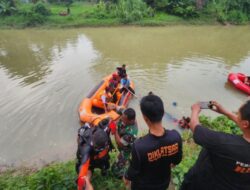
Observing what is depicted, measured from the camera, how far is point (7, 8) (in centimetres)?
2364

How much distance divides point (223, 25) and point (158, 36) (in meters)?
8.44

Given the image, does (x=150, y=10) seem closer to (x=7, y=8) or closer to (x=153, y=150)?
(x=7, y=8)

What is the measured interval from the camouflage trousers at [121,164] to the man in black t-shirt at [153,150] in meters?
1.15

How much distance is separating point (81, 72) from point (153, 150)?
956cm

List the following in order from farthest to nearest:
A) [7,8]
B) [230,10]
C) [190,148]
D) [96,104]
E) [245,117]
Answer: [230,10] → [7,8] → [96,104] → [190,148] → [245,117]

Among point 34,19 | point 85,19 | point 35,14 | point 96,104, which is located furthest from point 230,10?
point 96,104

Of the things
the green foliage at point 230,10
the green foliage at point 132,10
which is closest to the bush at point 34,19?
the green foliage at point 132,10

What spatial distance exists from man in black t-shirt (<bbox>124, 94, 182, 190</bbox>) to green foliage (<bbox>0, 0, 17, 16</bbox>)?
81.3 feet

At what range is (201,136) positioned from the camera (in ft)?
6.74

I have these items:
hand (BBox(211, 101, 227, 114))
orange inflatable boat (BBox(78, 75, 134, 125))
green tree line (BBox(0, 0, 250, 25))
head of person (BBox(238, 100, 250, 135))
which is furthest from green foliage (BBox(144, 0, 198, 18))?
head of person (BBox(238, 100, 250, 135))

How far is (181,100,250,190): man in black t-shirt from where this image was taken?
1960 mm

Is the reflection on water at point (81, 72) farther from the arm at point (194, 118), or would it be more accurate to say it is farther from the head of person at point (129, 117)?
the arm at point (194, 118)

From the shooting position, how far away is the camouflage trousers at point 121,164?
385cm

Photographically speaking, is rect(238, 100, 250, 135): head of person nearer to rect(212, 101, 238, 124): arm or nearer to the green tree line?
rect(212, 101, 238, 124): arm
